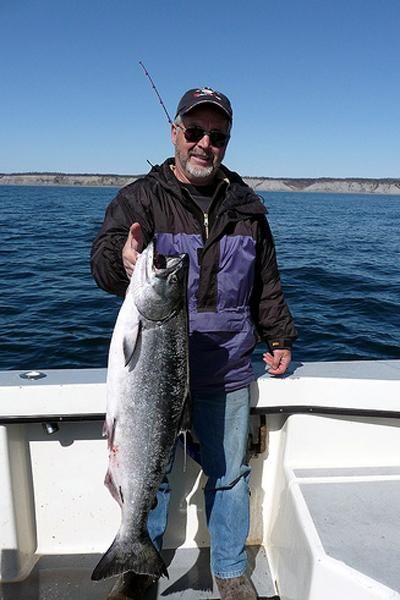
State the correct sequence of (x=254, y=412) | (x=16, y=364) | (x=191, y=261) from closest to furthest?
(x=191, y=261), (x=254, y=412), (x=16, y=364)

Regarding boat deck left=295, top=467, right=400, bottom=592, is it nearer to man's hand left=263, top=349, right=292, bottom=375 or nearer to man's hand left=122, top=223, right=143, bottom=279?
man's hand left=263, top=349, right=292, bottom=375

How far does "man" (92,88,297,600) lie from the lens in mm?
2705

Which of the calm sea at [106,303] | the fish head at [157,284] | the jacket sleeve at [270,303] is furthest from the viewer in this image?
the calm sea at [106,303]

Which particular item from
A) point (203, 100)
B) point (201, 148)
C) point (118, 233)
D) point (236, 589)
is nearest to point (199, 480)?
point (236, 589)

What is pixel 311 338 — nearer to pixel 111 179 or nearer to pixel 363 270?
pixel 363 270

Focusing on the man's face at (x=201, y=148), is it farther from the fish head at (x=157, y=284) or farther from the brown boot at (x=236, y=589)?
the brown boot at (x=236, y=589)

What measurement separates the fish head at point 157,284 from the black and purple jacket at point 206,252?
25 cm

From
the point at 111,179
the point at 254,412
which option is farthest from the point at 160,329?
the point at 111,179

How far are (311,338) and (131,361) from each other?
724 centimetres

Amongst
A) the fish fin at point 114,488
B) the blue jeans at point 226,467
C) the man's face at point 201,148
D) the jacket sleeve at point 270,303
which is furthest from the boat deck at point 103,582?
the man's face at point 201,148

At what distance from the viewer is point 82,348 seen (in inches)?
340

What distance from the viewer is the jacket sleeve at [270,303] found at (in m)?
3.02

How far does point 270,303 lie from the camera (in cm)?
307

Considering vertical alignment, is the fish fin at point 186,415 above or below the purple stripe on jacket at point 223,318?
below
